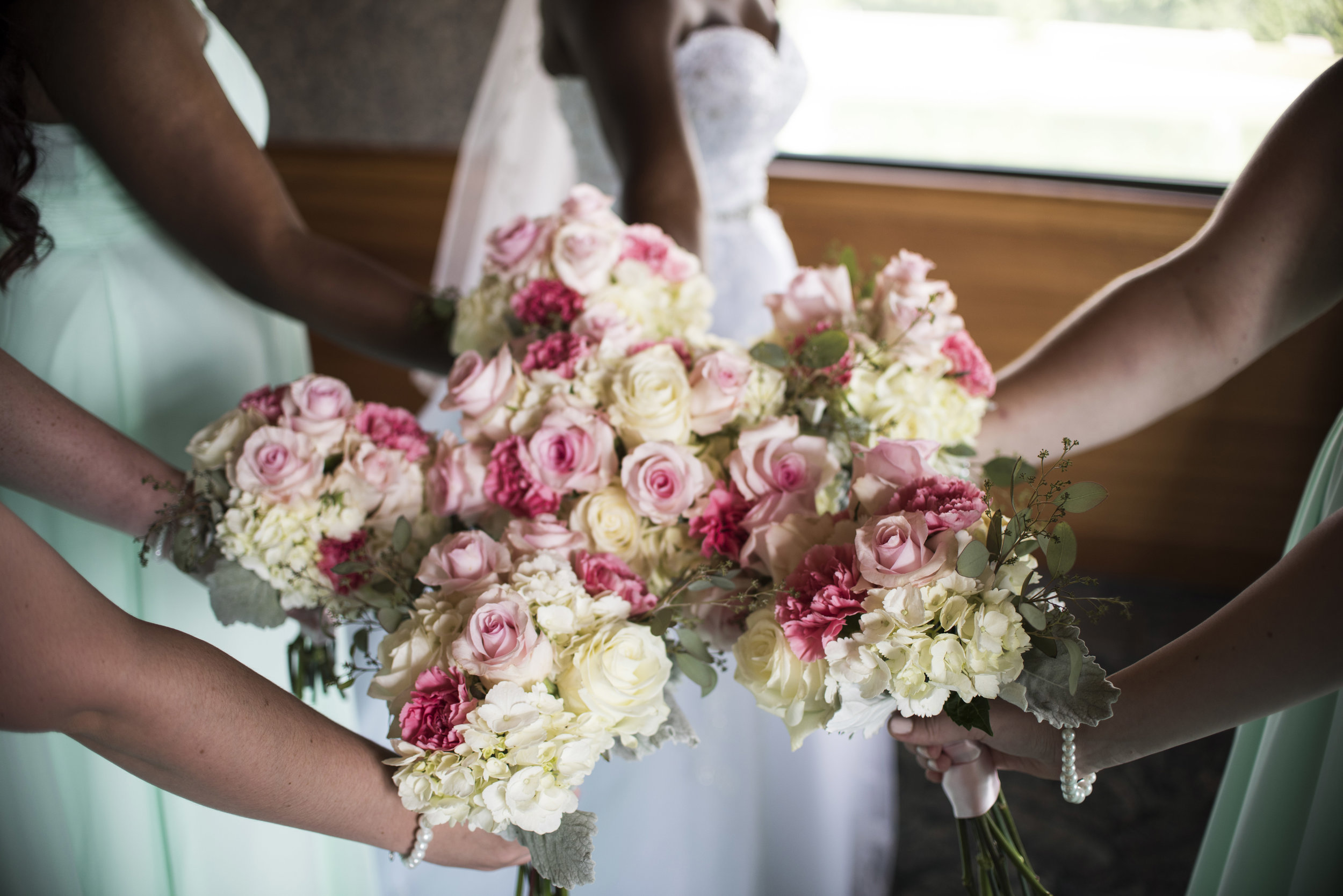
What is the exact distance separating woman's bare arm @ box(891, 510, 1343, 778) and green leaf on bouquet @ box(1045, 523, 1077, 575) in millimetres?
173

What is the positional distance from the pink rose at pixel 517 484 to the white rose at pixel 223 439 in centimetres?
28

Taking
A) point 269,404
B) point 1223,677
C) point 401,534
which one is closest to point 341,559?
point 401,534

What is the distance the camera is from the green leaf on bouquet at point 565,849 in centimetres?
72

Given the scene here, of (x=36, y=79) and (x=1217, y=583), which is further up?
(x=36, y=79)

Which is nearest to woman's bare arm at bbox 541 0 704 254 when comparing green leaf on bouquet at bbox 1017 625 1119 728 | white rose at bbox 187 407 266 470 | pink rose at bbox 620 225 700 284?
pink rose at bbox 620 225 700 284

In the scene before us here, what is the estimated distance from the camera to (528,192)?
248 cm

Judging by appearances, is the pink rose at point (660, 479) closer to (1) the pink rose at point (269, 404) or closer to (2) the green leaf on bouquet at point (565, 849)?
(2) the green leaf on bouquet at point (565, 849)

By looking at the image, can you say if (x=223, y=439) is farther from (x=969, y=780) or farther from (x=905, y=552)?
(x=969, y=780)

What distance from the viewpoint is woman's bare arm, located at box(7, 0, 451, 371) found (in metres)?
1.08

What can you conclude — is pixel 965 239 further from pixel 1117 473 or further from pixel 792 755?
pixel 792 755

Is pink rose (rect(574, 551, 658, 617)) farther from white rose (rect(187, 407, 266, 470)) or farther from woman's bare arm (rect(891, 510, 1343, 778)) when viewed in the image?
white rose (rect(187, 407, 266, 470))

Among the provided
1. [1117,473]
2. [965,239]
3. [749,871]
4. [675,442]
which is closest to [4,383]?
[675,442]

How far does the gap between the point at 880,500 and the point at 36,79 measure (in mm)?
1175

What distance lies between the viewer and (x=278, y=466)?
897 millimetres
